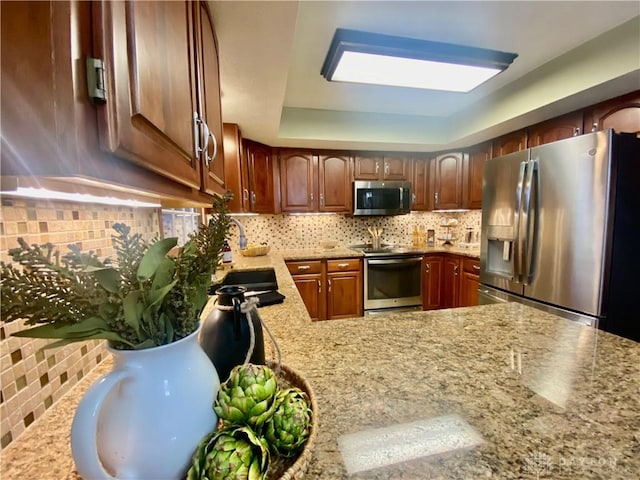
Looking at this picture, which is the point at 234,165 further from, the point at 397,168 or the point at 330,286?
the point at 397,168

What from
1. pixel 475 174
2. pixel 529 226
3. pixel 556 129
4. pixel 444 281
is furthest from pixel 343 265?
pixel 556 129

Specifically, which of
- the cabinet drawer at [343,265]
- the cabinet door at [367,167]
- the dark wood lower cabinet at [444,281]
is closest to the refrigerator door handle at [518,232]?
the dark wood lower cabinet at [444,281]

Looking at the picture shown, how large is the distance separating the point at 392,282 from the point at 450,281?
26.9 inches

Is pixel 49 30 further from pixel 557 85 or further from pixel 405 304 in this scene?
pixel 405 304

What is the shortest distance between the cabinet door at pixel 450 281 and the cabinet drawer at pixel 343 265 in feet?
3.52

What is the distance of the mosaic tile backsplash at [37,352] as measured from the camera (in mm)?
464

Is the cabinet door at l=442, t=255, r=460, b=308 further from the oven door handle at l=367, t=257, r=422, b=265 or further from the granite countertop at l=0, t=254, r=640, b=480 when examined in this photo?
the granite countertop at l=0, t=254, r=640, b=480

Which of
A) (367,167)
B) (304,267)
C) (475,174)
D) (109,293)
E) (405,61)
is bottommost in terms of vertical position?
(304,267)

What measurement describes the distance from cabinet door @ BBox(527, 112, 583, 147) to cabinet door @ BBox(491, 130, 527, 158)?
6cm

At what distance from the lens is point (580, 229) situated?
5.33 ft

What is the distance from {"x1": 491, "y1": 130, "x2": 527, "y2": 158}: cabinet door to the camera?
2542mm

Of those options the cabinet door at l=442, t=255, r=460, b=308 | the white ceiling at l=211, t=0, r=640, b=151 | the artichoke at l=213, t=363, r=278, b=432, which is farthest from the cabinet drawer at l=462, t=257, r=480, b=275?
the artichoke at l=213, t=363, r=278, b=432

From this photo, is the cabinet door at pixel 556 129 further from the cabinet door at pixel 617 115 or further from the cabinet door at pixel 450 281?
the cabinet door at pixel 450 281

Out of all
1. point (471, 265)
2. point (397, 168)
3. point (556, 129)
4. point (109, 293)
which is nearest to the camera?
point (109, 293)
